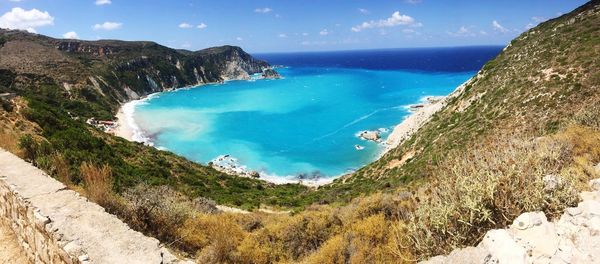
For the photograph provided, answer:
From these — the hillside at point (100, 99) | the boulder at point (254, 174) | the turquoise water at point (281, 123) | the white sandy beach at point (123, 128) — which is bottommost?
the boulder at point (254, 174)

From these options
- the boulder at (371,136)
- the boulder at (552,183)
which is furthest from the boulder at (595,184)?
the boulder at (371,136)

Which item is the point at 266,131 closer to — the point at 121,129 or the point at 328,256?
the point at 121,129

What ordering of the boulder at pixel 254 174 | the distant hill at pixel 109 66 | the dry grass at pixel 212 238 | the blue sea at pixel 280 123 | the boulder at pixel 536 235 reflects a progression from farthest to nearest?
1. the distant hill at pixel 109 66
2. the blue sea at pixel 280 123
3. the boulder at pixel 254 174
4. the dry grass at pixel 212 238
5. the boulder at pixel 536 235

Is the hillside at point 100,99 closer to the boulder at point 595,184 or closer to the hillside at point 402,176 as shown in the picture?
the hillside at point 402,176

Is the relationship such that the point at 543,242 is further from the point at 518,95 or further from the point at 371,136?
the point at 371,136

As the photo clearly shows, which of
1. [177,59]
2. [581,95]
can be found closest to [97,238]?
[581,95]

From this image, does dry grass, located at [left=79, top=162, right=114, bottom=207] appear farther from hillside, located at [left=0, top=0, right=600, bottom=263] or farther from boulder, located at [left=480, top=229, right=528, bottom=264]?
boulder, located at [left=480, top=229, right=528, bottom=264]
